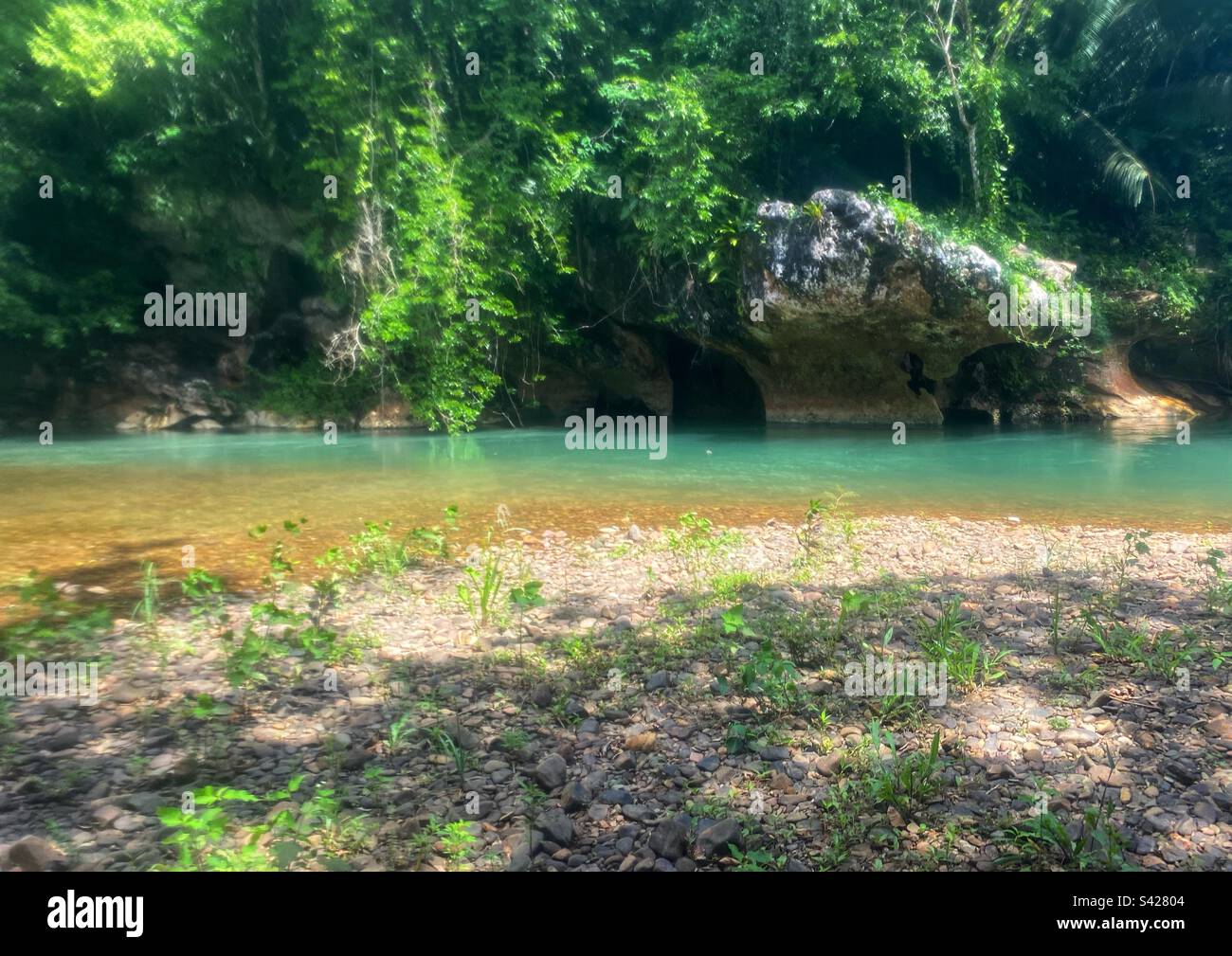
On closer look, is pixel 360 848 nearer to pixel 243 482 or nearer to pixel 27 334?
pixel 243 482

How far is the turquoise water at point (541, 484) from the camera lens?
793cm

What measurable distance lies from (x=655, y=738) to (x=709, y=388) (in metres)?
21.7

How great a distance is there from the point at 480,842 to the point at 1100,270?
72.8ft

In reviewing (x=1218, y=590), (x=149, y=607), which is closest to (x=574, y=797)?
(x=149, y=607)

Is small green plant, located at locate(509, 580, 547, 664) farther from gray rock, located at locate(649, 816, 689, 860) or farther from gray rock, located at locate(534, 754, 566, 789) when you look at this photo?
gray rock, located at locate(649, 816, 689, 860)

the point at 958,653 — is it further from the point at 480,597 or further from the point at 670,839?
the point at 480,597

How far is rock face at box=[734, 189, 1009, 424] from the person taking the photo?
1664 centimetres

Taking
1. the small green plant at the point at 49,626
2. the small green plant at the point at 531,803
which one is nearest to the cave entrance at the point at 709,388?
the small green plant at the point at 49,626

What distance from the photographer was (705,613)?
4871mm

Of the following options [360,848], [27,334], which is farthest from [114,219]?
[360,848]

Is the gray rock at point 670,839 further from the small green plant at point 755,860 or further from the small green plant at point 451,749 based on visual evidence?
the small green plant at point 451,749

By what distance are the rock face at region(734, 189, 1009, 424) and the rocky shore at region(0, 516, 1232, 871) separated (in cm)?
1249

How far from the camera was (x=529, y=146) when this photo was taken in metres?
18.5

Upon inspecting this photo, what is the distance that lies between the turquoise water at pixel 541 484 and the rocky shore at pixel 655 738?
2.96 metres
